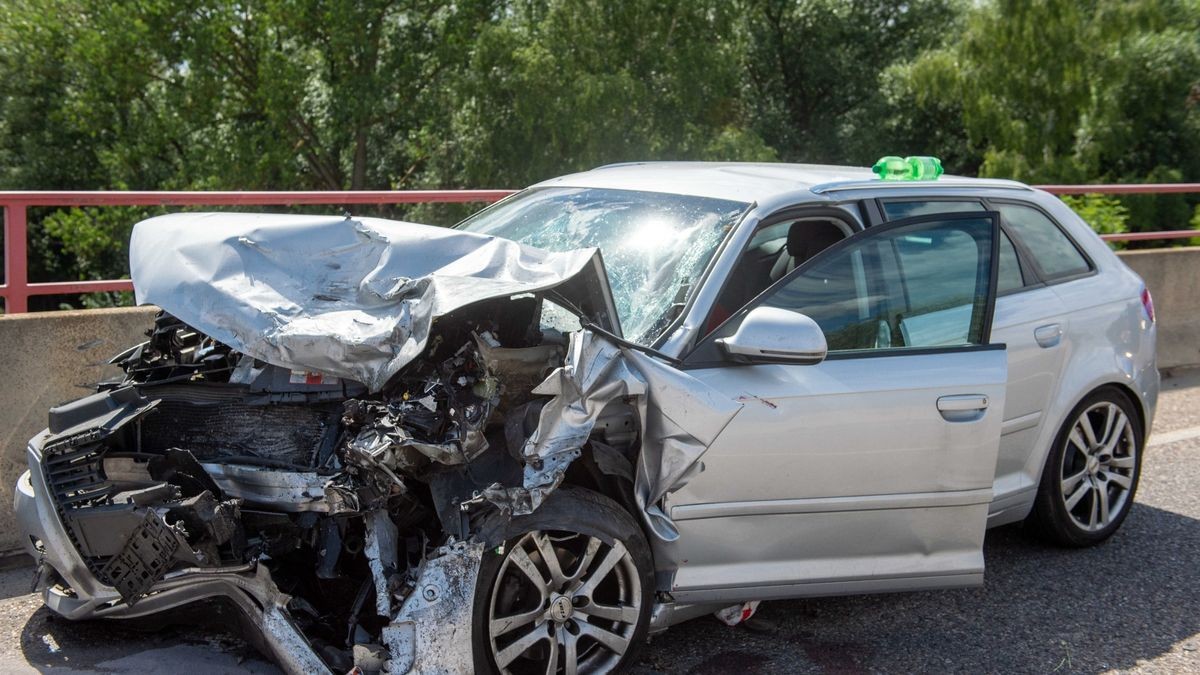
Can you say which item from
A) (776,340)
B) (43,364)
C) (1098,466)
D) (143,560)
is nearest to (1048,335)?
(1098,466)

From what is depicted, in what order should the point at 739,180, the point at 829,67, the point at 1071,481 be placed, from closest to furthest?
the point at 739,180 → the point at 1071,481 → the point at 829,67

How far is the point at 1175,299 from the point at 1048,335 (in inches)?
203

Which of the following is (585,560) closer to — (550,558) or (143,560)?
(550,558)

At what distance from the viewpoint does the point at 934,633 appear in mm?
4535

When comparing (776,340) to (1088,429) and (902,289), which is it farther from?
(1088,429)

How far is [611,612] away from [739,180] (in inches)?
75.3

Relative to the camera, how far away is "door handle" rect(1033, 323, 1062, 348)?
→ 16.1 ft

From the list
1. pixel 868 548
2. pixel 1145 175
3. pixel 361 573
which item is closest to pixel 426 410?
pixel 361 573

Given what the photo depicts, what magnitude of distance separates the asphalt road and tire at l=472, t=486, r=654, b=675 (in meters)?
0.37

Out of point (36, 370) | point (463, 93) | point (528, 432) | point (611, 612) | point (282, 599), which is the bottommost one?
point (611, 612)

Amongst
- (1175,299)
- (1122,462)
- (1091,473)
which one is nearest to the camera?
(1091,473)

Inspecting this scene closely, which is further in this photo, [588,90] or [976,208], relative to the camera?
[588,90]

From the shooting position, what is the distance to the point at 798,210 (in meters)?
4.40

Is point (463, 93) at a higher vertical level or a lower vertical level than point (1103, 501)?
higher
